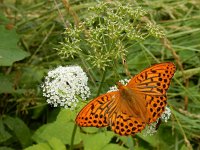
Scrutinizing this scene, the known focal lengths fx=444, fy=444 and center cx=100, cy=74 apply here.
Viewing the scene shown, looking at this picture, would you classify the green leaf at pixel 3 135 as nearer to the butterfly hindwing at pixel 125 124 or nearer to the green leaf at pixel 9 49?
the green leaf at pixel 9 49

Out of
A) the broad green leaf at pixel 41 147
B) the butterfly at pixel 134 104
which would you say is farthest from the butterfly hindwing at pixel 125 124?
the broad green leaf at pixel 41 147

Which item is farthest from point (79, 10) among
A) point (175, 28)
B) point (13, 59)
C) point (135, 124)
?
point (135, 124)

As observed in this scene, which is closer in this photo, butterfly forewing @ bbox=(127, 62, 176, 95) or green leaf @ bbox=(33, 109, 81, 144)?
butterfly forewing @ bbox=(127, 62, 176, 95)

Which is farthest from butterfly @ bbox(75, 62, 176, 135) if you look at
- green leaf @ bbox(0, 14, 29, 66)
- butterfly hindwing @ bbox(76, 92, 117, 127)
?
green leaf @ bbox(0, 14, 29, 66)

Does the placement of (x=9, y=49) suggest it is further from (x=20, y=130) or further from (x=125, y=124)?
(x=125, y=124)

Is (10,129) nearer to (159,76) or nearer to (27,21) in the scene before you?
(27,21)

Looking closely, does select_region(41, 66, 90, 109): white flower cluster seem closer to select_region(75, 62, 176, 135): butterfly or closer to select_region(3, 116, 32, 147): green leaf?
select_region(75, 62, 176, 135): butterfly

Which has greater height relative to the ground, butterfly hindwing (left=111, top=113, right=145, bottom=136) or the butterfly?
the butterfly

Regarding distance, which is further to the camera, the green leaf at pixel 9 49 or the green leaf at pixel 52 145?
the green leaf at pixel 9 49

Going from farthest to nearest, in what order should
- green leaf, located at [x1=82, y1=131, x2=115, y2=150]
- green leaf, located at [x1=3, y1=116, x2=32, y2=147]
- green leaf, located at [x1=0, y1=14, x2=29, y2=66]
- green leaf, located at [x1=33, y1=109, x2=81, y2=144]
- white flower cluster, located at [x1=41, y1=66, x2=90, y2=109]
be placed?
green leaf, located at [x1=3, y1=116, x2=32, y2=147], green leaf, located at [x1=0, y1=14, x2=29, y2=66], green leaf, located at [x1=33, y1=109, x2=81, y2=144], green leaf, located at [x1=82, y1=131, x2=115, y2=150], white flower cluster, located at [x1=41, y1=66, x2=90, y2=109]
